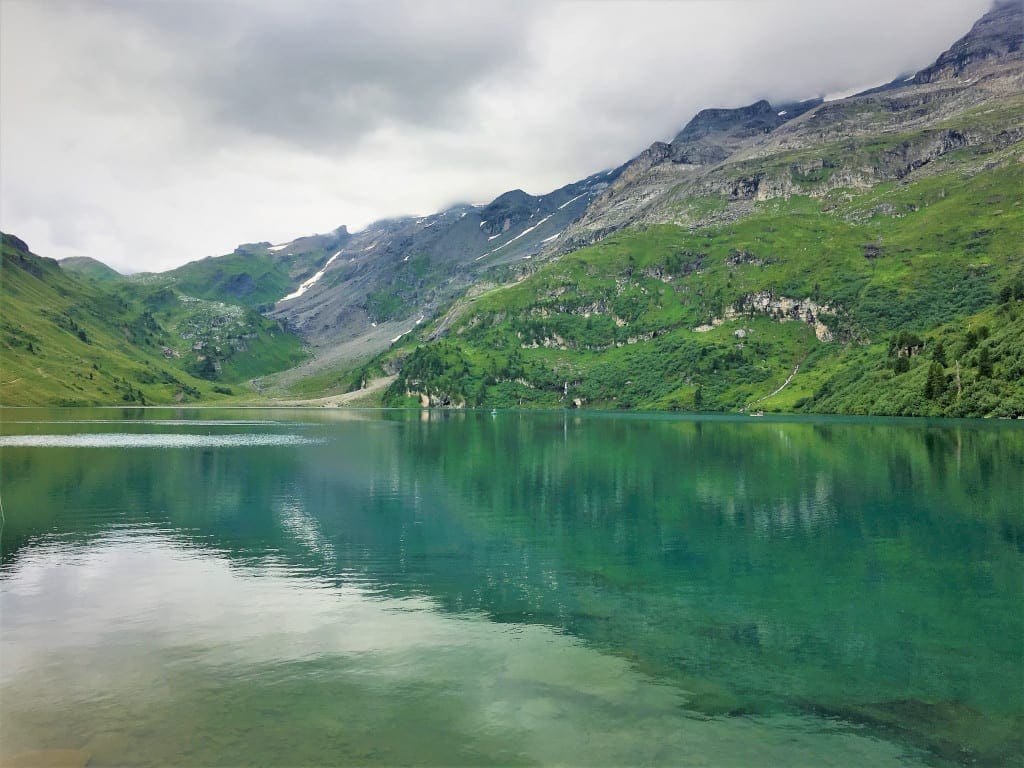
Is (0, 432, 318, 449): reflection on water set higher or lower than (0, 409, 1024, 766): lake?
higher

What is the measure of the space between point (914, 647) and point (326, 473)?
74173mm

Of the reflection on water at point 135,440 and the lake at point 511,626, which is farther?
the reflection on water at point 135,440

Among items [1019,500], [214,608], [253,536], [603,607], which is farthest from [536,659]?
[1019,500]

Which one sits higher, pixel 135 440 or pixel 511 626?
pixel 135 440

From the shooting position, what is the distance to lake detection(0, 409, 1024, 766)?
21.0 metres

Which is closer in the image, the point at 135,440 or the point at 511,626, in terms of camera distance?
the point at 511,626

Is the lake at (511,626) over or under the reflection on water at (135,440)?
under

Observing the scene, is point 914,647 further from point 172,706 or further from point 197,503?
point 197,503

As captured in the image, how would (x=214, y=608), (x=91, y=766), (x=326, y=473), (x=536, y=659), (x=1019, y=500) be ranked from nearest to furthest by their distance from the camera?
1. (x=91, y=766)
2. (x=536, y=659)
3. (x=214, y=608)
4. (x=1019, y=500)
5. (x=326, y=473)

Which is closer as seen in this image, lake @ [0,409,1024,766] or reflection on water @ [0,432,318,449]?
lake @ [0,409,1024,766]

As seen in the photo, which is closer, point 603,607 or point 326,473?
point 603,607

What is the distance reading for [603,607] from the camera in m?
34.5

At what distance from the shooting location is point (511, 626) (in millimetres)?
31406

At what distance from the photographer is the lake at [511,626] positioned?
21.0m
